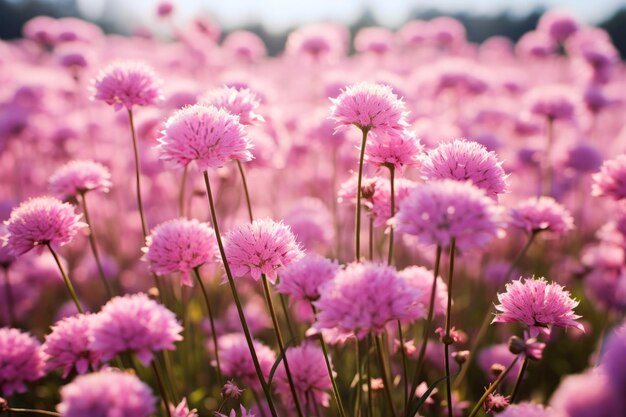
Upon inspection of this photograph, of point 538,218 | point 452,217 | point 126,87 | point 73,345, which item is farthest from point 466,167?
point 126,87

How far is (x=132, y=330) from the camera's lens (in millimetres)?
1426

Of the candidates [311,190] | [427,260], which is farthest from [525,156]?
[311,190]

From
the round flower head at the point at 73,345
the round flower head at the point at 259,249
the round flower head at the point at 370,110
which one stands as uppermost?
the round flower head at the point at 370,110

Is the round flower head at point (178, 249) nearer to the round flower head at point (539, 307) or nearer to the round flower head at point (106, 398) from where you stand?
the round flower head at point (106, 398)

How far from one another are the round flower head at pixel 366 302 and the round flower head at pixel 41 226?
3.63 ft

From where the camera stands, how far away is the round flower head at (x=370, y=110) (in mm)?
1822

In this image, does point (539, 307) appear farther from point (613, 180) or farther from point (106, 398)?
point (106, 398)

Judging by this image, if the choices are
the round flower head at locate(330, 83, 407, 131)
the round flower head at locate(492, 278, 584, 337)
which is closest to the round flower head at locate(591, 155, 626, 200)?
the round flower head at locate(492, 278, 584, 337)

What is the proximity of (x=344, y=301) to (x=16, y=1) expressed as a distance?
25.8 m

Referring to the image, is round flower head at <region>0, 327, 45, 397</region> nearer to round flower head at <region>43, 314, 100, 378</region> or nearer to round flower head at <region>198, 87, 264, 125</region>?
round flower head at <region>43, 314, 100, 378</region>

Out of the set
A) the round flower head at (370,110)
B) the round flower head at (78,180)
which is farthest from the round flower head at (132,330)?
the round flower head at (78,180)

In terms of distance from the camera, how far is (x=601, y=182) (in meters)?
Answer: 2.46

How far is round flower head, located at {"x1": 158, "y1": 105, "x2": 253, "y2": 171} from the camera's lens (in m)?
1.69

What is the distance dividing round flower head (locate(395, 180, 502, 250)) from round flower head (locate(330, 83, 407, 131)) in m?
0.52
